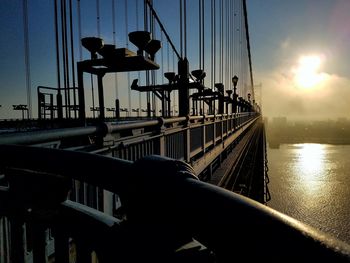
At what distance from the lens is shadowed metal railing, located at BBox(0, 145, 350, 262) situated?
0.40m

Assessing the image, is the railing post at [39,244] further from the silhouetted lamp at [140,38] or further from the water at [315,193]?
the water at [315,193]

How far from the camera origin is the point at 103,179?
679 millimetres

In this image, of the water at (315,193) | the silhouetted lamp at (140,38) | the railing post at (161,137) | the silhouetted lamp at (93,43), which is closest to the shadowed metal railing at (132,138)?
the railing post at (161,137)

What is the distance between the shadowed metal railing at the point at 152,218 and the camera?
0.40m

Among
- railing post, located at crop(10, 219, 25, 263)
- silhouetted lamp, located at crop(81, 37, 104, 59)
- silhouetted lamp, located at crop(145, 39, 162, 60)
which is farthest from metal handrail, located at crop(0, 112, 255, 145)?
silhouetted lamp, located at crop(145, 39, 162, 60)

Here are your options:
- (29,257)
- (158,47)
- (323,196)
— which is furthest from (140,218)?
(323,196)

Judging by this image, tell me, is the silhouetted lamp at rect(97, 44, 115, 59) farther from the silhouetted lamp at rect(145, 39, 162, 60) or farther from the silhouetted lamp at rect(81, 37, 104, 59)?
the silhouetted lamp at rect(145, 39, 162, 60)

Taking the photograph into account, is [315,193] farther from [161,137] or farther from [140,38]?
[161,137]

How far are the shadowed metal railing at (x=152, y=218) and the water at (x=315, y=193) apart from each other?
22326mm

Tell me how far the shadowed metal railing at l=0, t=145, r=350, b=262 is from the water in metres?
22.3

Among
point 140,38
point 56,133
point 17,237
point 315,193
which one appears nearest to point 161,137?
point 56,133

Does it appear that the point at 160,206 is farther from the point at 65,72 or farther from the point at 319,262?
the point at 65,72

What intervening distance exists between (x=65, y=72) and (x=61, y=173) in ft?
25.9

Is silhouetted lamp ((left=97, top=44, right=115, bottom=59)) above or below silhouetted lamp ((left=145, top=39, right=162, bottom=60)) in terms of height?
below
